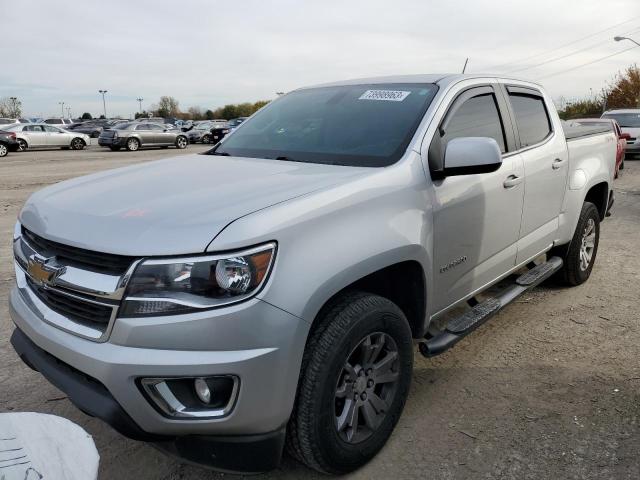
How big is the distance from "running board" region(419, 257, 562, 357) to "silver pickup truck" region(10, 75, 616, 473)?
2 centimetres

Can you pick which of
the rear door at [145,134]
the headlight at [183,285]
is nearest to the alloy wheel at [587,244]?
the headlight at [183,285]

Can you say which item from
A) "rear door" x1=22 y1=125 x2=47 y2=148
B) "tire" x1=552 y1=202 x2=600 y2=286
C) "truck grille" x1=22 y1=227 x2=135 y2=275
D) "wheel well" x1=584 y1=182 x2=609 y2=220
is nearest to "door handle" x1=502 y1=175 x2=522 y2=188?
"tire" x1=552 y1=202 x2=600 y2=286

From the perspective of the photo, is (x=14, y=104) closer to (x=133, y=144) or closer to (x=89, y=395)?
(x=133, y=144)

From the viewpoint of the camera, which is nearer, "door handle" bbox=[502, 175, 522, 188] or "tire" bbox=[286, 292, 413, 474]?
"tire" bbox=[286, 292, 413, 474]

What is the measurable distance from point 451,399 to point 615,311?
6.98 feet

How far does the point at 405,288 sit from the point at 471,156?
0.75 metres

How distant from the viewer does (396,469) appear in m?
2.54

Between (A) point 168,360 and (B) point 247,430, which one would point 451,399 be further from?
(A) point 168,360

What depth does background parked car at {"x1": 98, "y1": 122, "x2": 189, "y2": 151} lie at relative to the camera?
26.3m

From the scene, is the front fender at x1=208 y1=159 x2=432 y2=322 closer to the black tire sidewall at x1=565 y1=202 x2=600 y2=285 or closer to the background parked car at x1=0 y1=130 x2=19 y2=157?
the black tire sidewall at x1=565 y1=202 x2=600 y2=285

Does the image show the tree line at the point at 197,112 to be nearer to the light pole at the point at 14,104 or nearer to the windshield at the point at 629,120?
the light pole at the point at 14,104

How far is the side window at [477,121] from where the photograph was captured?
10.4 feet

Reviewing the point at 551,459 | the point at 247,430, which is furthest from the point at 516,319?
the point at 247,430

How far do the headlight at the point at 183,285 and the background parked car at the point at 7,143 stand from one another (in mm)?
24472
